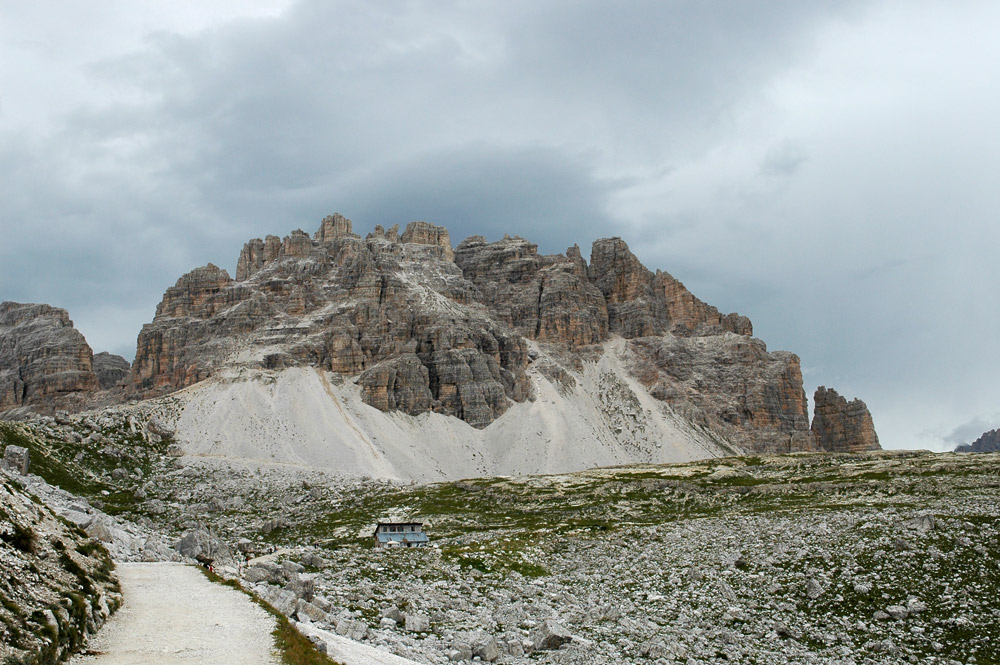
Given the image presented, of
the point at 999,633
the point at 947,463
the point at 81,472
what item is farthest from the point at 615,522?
the point at 81,472

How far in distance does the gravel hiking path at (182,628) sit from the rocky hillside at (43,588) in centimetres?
85

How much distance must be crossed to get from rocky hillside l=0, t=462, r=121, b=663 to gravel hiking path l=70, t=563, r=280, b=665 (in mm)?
846

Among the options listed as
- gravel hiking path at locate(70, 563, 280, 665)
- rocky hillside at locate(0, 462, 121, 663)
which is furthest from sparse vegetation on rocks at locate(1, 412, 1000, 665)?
rocky hillside at locate(0, 462, 121, 663)

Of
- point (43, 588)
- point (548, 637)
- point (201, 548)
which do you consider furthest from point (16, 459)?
point (548, 637)

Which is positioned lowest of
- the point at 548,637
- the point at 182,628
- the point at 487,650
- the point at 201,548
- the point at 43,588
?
the point at 487,650

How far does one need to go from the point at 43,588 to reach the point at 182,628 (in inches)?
200

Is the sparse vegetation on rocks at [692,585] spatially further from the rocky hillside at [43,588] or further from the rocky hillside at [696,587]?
the rocky hillside at [43,588]

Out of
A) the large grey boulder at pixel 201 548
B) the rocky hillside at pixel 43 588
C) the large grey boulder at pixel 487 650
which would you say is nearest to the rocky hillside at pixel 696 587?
the large grey boulder at pixel 487 650

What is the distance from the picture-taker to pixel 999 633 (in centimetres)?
3862

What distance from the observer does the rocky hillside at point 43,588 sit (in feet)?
78.1

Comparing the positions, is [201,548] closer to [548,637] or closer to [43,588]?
[548,637]

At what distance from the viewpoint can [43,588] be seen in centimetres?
2836

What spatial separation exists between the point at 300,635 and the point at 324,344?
551 feet

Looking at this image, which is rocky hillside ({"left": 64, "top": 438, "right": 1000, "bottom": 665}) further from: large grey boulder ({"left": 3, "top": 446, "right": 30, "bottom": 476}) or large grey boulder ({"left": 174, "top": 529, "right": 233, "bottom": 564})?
large grey boulder ({"left": 3, "top": 446, "right": 30, "bottom": 476})
